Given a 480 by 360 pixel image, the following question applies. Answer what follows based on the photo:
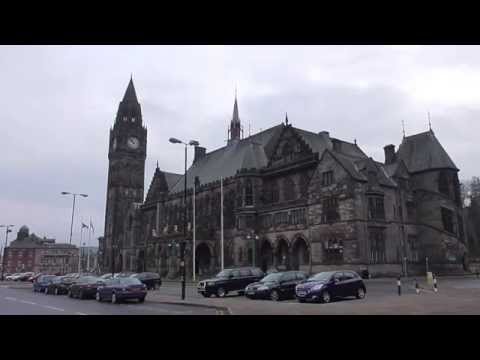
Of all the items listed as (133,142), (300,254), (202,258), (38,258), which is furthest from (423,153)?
(38,258)

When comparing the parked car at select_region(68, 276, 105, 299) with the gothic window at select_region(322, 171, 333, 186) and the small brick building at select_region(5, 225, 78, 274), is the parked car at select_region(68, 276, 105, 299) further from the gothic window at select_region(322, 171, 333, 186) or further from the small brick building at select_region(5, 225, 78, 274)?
the small brick building at select_region(5, 225, 78, 274)

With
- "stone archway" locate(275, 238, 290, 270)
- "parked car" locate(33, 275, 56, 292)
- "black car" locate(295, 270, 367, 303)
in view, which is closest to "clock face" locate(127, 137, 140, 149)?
"stone archway" locate(275, 238, 290, 270)

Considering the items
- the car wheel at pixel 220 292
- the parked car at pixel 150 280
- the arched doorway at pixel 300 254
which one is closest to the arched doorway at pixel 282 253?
the arched doorway at pixel 300 254

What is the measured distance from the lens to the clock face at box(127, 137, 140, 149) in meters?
101

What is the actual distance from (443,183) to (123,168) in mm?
69412

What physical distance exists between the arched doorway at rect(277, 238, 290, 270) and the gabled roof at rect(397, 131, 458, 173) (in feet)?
71.4

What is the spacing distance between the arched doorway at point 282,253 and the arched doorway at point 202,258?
13.3 m

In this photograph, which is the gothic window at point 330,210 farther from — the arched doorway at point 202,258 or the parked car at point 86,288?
the parked car at point 86,288

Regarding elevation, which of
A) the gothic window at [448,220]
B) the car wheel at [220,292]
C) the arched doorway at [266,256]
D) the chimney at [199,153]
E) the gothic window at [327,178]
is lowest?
the car wheel at [220,292]

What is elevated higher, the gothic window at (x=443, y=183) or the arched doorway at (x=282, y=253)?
the gothic window at (x=443, y=183)

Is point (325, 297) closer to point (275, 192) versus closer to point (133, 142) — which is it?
point (275, 192)

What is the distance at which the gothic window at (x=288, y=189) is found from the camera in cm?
5391

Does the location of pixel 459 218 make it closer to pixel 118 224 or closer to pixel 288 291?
pixel 288 291

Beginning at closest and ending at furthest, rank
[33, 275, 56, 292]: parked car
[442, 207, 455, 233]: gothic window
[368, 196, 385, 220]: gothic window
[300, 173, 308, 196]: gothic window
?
1. [33, 275, 56, 292]: parked car
2. [368, 196, 385, 220]: gothic window
3. [300, 173, 308, 196]: gothic window
4. [442, 207, 455, 233]: gothic window
